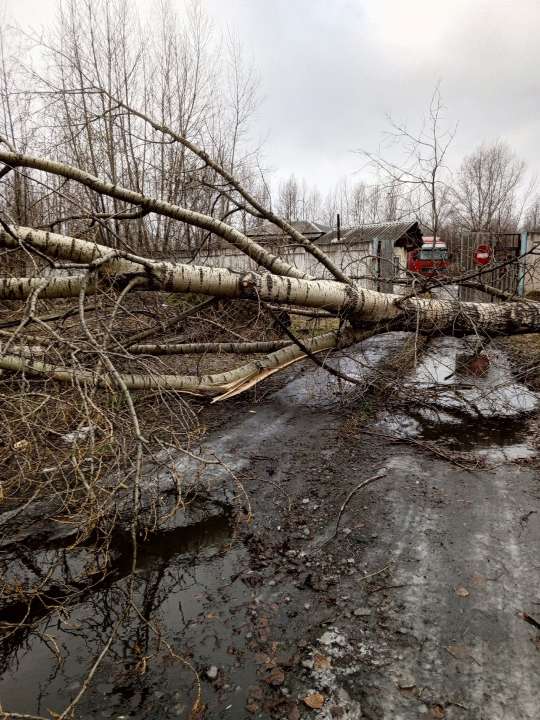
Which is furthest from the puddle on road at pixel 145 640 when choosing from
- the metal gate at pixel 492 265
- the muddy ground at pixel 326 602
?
the metal gate at pixel 492 265

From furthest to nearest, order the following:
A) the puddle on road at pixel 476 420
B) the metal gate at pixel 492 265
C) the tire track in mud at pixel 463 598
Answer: the metal gate at pixel 492 265 → the puddle on road at pixel 476 420 → the tire track in mud at pixel 463 598

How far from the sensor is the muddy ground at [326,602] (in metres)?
1.84

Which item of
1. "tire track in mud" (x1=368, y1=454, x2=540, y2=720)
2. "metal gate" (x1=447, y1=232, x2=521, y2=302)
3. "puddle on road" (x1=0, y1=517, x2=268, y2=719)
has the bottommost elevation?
"puddle on road" (x1=0, y1=517, x2=268, y2=719)

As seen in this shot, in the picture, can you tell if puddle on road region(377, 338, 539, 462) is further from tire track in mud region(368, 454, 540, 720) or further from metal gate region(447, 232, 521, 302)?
metal gate region(447, 232, 521, 302)

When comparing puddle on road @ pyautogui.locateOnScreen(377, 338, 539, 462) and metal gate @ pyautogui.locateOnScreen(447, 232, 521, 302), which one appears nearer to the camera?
puddle on road @ pyautogui.locateOnScreen(377, 338, 539, 462)

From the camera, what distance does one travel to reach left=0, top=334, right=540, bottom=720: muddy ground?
6.05 ft

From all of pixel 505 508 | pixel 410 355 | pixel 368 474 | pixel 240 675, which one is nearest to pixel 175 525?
pixel 240 675

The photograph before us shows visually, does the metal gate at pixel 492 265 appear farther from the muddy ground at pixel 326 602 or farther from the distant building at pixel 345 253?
the muddy ground at pixel 326 602

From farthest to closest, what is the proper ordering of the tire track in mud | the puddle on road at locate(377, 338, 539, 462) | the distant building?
the distant building < the puddle on road at locate(377, 338, 539, 462) < the tire track in mud

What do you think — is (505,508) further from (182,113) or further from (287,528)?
(182,113)

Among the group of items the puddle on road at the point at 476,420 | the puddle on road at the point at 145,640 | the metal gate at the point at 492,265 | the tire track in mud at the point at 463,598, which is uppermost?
the metal gate at the point at 492,265

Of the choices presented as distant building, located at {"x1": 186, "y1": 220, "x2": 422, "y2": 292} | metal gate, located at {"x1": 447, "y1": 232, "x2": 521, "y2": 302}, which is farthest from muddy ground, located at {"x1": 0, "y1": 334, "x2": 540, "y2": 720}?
metal gate, located at {"x1": 447, "y1": 232, "x2": 521, "y2": 302}

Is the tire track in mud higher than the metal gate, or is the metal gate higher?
the metal gate

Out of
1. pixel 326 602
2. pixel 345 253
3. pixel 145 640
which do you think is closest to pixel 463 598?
pixel 326 602
